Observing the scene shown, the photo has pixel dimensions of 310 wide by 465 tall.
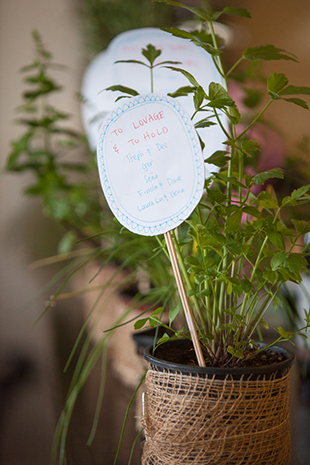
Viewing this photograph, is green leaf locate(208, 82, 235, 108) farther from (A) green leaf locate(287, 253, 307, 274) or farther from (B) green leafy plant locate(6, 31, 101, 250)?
(B) green leafy plant locate(6, 31, 101, 250)

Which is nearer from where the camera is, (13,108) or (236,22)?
(13,108)

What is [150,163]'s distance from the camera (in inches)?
20.8

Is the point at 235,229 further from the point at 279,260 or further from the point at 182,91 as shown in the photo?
the point at 182,91

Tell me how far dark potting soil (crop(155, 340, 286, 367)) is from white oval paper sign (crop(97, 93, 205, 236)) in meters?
0.21

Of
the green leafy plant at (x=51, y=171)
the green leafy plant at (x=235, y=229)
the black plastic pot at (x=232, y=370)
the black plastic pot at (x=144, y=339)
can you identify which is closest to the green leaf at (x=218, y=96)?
the green leafy plant at (x=235, y=229)

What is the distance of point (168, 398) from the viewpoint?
1.70ft

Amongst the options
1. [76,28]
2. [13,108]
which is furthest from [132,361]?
[76,28]

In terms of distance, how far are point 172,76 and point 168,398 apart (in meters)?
0.84

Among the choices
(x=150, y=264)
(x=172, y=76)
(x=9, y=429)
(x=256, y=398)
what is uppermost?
(x=172, y=76)

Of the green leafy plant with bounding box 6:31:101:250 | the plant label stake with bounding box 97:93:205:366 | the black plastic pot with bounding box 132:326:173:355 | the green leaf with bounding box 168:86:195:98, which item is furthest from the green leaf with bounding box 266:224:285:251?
the green leafy plant with bounding box 6:31:101:250

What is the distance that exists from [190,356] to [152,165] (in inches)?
12.2

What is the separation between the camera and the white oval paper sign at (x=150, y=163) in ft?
1.69

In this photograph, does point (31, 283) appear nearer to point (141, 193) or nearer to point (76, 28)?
point (76, 28)

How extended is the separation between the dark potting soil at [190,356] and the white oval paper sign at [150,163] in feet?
0.70
